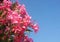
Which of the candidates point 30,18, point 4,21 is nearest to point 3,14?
point 4,21

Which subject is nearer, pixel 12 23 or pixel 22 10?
pixel 12 23

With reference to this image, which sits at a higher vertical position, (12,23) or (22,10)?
(22,10)

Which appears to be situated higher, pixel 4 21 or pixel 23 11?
pixel 23 11

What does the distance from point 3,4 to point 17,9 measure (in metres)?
0.29

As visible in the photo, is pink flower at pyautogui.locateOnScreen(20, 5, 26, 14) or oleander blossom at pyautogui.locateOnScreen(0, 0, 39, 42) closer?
oleander blossom at pyautogui.locateOnScreen(0, 0, 39, 42)

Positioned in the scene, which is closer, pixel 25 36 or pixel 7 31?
pixel 7 31

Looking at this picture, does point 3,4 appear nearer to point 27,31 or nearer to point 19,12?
point 19,12

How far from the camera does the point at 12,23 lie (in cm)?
554

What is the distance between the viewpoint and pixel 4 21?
18.2ft

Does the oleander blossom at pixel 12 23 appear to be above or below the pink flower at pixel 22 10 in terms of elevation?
below

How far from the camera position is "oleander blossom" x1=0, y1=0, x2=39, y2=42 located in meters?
5.55

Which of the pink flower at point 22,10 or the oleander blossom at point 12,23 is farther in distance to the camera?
the pink flower at point 22,10

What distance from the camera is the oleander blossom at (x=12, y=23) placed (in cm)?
555

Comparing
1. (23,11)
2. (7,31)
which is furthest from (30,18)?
(7,31)
